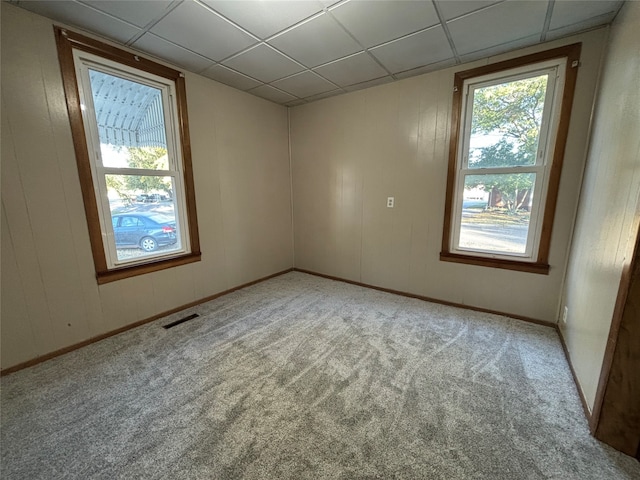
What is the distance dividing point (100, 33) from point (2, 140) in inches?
43.9

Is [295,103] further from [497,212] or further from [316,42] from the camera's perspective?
[497,212]

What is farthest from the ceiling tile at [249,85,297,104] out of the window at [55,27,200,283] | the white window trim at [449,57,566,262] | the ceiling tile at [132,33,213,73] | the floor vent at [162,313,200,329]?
the floor vent at [162,313,200,329]

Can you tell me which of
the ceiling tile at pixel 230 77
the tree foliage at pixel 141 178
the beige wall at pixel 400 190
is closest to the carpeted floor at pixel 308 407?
the beige wall at pixel 400 190

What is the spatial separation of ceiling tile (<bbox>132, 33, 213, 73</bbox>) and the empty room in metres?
0.06

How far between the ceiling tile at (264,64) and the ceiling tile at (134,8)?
0.72 metres

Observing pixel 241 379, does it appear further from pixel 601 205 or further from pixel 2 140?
pixel 601 205

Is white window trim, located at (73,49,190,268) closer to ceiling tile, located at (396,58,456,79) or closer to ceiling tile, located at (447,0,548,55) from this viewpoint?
ceiling tile, located at (396,58,456,79)

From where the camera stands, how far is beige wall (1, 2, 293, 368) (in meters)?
1.77

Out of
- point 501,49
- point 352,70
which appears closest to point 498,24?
point 501,49

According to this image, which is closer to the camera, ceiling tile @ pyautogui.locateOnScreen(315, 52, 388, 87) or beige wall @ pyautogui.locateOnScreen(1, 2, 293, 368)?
beige wall @ pyautogui.locateOnScreen(1, 2, 293, 368)

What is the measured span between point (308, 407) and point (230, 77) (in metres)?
3.29

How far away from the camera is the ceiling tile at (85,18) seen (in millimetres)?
1720

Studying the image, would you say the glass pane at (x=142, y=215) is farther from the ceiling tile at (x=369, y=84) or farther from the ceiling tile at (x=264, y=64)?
the ceiling tile at (x=369, y=84)

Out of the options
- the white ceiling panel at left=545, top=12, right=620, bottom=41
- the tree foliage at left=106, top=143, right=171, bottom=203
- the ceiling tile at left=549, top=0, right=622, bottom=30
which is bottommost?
the tree foliage at left=106, top=143, right=171, bottom=203
